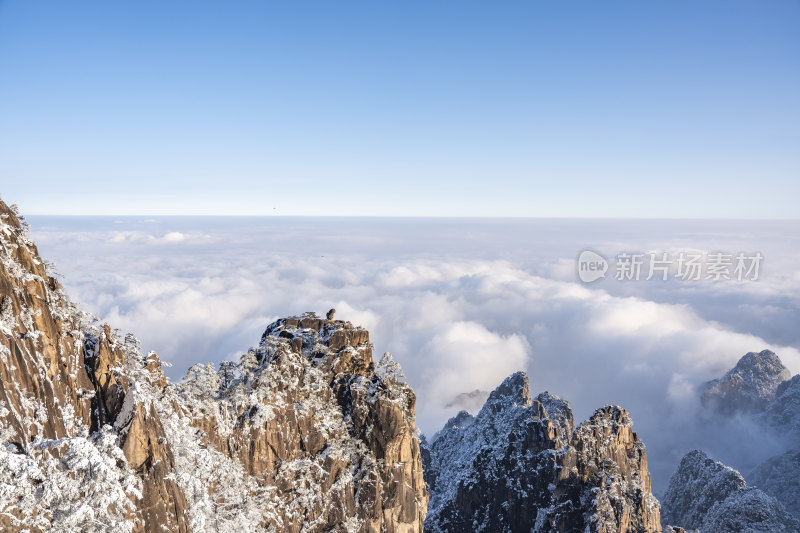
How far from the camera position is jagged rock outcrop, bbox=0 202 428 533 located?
21.7 metres

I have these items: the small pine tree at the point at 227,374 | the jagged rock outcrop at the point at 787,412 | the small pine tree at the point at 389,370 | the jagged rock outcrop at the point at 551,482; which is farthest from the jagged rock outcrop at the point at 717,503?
the small pine tree at the point at 227,374

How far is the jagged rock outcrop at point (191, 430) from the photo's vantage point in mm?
21656

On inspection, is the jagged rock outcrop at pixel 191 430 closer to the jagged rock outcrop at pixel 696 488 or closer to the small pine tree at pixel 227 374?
the small pine tree at pixel 227 374

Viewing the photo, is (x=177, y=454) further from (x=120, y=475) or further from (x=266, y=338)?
(x=266, y=338)

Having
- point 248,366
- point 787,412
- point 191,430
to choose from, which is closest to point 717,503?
point 248,366

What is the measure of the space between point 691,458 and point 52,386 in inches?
6043

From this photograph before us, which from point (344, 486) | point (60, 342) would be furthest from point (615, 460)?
point (60, 342)

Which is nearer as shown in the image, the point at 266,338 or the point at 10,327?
the point at 10,327

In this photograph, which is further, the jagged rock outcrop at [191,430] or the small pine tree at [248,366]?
the small pine tree at [248,366]

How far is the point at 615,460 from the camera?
2997 inches

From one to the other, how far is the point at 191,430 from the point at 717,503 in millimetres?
128339

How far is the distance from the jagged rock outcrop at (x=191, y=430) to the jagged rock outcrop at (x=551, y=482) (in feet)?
118

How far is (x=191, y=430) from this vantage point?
37188 millimetres

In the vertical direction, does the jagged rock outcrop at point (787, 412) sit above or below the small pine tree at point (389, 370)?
below
